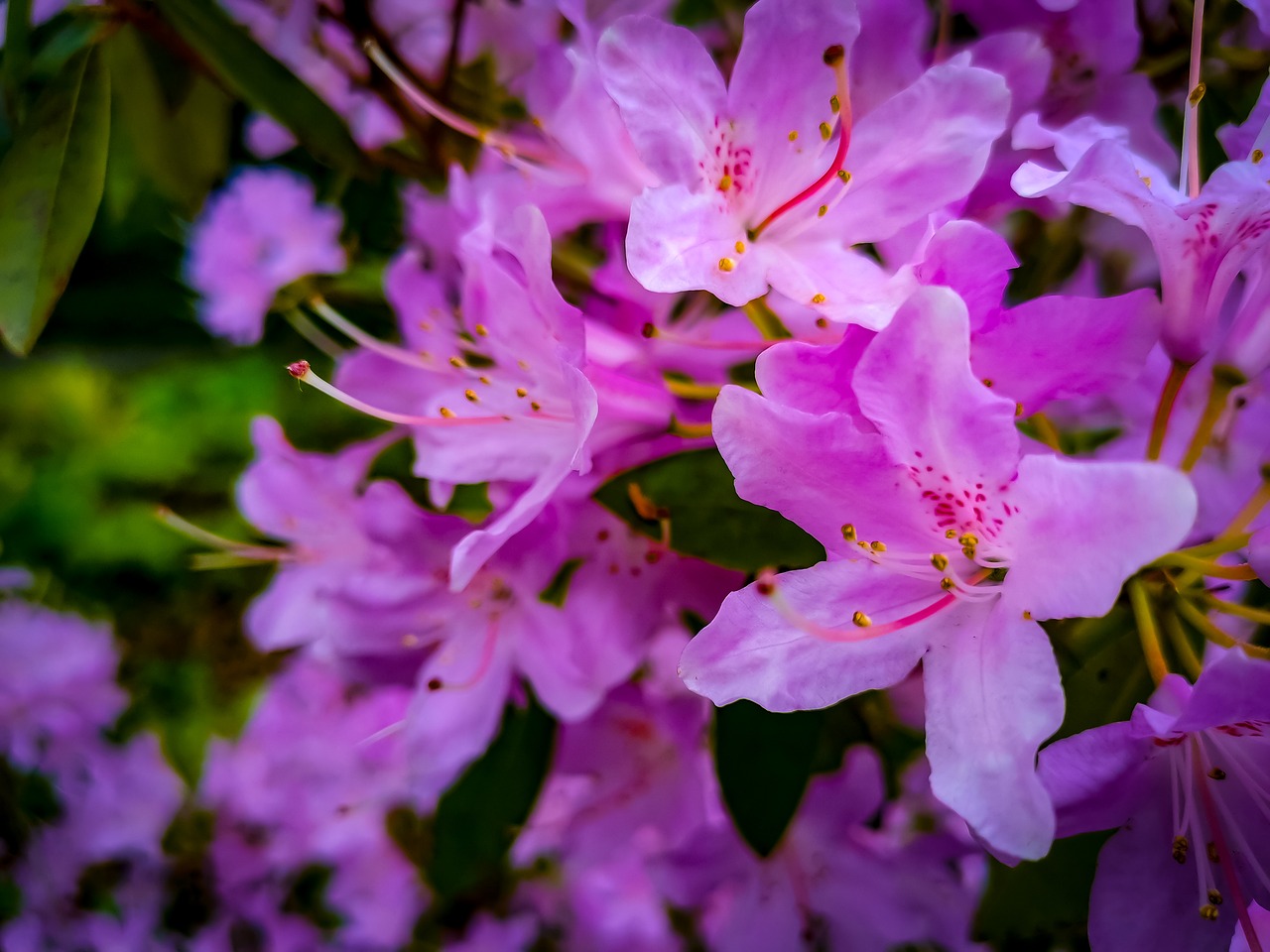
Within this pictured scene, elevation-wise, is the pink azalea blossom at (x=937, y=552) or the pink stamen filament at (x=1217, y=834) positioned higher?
the pink azalea blossom at (x=937, y=552)

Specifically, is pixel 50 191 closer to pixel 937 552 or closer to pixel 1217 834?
A: pixel 937 552

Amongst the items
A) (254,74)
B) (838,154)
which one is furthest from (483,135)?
(838,154)

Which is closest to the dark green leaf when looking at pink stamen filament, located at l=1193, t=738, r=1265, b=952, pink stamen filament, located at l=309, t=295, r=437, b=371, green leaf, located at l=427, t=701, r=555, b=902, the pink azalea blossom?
pink stamen filament, located at l=1193, t=738, r=1265, b=952

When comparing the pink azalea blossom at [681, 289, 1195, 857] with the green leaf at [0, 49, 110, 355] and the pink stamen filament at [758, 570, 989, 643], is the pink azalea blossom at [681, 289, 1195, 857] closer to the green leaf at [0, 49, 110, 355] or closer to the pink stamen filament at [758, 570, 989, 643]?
the pink stamen filament at [758, 570, 989, 643]

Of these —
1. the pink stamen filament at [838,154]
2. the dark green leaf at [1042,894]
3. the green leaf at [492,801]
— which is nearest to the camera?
the pink stamen filament at [838,154]

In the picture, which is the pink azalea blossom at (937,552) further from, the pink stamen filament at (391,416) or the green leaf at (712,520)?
the pink stamen filament at (391,416)

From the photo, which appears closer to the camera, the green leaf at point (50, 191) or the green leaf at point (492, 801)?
the green leaf at point (50, 191)

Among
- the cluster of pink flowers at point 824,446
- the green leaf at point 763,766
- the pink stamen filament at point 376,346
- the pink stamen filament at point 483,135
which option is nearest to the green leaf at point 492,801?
the cluster of pink flowers at point 824,446
